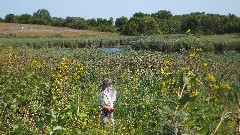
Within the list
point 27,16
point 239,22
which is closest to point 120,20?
point 27,16

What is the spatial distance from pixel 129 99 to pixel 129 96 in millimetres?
180

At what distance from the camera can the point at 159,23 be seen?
73.4 metres

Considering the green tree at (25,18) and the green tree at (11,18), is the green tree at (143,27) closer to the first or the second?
the green tree at (25,18)

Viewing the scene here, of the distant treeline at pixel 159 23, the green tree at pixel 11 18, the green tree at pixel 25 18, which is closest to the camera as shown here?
the distant treeline at pixel 159 23

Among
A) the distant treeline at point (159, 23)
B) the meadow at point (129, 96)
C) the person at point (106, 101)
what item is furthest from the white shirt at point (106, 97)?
the distant treeline at point (159, 23)

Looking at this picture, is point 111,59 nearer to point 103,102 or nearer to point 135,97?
point 135,97

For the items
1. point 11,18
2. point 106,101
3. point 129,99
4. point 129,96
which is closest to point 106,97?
point 106,101

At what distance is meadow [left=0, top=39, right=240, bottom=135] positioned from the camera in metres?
1.87

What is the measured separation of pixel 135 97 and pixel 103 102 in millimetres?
1843

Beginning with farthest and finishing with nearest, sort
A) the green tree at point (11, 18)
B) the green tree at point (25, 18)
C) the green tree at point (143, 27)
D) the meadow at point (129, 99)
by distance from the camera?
the green tree at point (11, 18), the green tree at point (25, 18), the green tree at point (143, 27), the meadow at point (129, 99)

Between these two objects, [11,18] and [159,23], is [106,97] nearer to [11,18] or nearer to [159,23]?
[159,23]

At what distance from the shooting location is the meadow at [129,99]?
73.6 inches

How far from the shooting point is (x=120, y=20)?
98438mm

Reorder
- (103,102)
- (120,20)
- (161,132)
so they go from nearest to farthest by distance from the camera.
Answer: (161,132) → (103,102) → (120,20)
